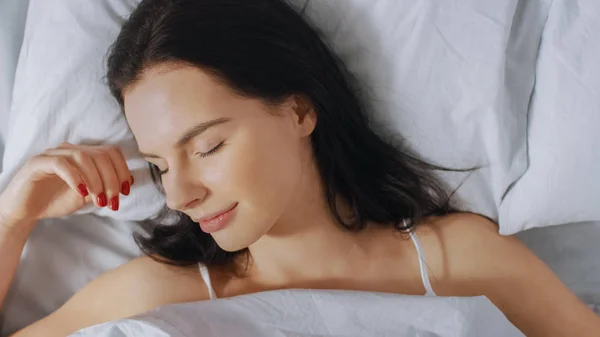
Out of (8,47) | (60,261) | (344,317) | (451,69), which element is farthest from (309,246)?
(8,47)

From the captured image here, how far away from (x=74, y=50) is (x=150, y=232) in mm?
357

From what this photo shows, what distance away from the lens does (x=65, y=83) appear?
105cm

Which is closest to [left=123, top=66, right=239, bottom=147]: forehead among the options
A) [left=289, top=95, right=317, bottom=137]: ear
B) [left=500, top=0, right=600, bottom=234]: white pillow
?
[left=289, top=95, right=317, bottom=137]: ear

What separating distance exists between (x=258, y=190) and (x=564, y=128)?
1.68 feet

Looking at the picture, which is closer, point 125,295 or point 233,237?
point 233,237

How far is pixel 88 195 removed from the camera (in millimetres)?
1032

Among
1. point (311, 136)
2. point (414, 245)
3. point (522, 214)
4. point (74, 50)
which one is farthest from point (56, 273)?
point (522, 214)

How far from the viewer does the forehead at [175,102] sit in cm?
82

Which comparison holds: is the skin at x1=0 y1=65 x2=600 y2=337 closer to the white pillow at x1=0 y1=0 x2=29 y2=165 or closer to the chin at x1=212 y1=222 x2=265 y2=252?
the chin at x1=212 y1=222 x2=265 y2=252

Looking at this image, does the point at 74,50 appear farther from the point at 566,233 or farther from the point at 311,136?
the point at 566,233

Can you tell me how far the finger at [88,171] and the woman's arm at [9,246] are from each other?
157mm

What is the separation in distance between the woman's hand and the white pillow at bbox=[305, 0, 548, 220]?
0.42 metres

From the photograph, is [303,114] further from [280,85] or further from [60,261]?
[60,261]

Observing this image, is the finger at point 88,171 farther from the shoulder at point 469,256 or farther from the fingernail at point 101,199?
the shoulder at point 469,256
